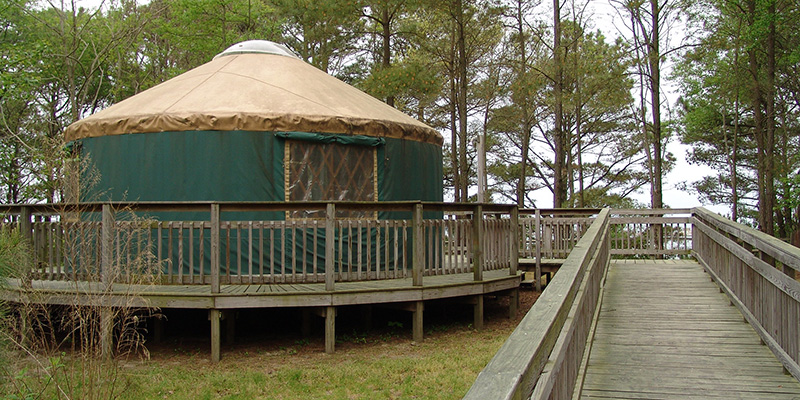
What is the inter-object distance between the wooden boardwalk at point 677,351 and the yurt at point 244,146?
3071 mm

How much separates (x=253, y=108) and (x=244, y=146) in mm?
475

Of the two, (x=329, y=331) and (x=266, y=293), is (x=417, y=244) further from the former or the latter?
(x=266, y=293)

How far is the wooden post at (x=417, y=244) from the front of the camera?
6.15 m

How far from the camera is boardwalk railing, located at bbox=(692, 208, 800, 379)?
3.49m

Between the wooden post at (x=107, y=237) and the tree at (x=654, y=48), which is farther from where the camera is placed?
the tree at (x=654, y=48)

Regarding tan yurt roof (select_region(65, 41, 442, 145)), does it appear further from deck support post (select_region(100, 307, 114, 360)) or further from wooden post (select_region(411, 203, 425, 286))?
deck support post (select_region(100, 307, 114, 360))

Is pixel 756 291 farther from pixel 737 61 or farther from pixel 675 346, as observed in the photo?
pixel 737 61

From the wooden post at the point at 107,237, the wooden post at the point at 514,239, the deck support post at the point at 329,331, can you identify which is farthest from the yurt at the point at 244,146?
the deck support post at the point at 329,331

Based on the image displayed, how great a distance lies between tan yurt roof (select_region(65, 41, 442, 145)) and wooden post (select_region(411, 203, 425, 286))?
73.7 inches

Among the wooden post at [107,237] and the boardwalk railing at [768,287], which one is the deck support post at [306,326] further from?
the boardwalk railing at [768,287]

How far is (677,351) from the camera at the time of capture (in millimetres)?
4379

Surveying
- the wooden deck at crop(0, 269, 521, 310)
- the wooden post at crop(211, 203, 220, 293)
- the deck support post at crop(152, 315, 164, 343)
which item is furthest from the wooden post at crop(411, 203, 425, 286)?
the deck support post at crop(152, 315, 164, 343)

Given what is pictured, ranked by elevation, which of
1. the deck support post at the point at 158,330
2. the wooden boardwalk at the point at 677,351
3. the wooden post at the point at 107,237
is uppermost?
the wooden post at the point at 107,237

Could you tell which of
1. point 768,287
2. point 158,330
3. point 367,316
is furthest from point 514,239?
point 158,330
